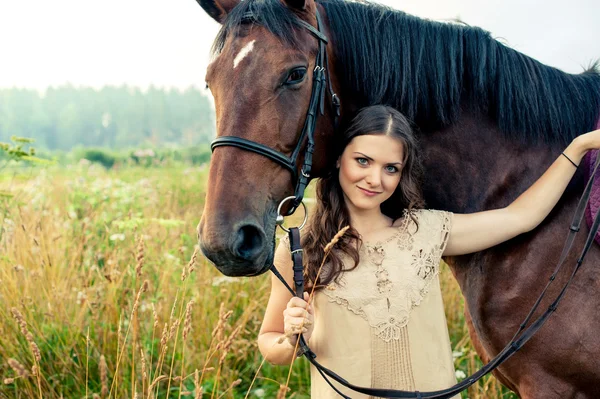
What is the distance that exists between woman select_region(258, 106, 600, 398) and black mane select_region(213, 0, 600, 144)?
212 millimetres

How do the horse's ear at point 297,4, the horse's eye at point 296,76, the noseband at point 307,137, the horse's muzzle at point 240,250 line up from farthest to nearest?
the horse's ear at point 297,4 < the horse's eye at point 296,76 < the noseband at point 307,137 < the horse's muzzle at point 240,250

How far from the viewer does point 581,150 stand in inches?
74.2

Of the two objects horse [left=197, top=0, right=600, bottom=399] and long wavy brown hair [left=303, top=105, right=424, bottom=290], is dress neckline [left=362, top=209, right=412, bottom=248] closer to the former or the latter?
long wavy brown hair [left=303, top=105, right=424, bottom=290]

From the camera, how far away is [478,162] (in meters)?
2.12

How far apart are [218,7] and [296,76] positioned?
58 cm

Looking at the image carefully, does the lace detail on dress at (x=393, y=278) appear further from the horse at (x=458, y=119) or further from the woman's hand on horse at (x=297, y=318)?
the horse at (x=458, y=119)

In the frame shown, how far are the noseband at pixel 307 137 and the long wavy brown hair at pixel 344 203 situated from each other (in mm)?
162

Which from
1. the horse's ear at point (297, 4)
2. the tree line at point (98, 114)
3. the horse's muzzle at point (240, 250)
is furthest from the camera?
the tree line at point (98, 114)

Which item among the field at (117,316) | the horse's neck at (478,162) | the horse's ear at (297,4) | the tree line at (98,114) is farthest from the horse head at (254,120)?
the tree line at (98,114)

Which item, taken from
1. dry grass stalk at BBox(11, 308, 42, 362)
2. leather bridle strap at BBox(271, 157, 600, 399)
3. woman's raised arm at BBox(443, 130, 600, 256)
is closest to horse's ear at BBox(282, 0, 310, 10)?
leather bridle strap at BBox(271, 157, 600, 399)

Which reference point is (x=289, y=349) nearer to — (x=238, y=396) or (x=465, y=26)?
(x=465, y=26)

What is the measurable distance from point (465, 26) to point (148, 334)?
272cm

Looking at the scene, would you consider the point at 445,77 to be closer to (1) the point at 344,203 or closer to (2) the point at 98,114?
(1) the point at 344,203

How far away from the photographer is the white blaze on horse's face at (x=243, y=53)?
1.73 metres
